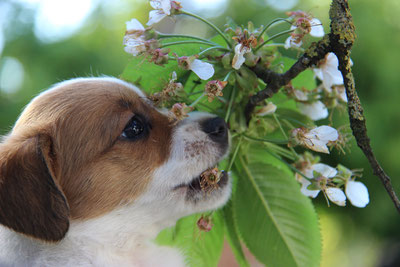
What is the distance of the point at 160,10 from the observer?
4.42ft

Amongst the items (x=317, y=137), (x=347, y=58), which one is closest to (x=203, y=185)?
(x=317, y=137)

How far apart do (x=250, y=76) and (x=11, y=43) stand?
5.61m

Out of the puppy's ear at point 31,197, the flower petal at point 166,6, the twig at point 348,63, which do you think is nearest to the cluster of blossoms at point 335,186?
the twig at point 348,63

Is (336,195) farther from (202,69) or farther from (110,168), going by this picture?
(110,168)

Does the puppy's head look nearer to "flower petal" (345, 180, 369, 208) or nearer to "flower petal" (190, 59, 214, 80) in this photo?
"flower petal" (190, 59, 214, 80)

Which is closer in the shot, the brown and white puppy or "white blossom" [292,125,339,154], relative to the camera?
"white blossom" [292,125,339,154]

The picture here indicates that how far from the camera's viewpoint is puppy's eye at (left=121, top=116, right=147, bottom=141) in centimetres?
157

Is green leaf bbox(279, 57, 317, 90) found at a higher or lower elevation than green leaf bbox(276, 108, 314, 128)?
higher

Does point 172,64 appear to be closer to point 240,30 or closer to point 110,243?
point 240,30

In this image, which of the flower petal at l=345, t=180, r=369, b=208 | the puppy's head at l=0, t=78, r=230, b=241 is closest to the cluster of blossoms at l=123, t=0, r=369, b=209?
the flower petal at l=345, t=180, r=369, b=208

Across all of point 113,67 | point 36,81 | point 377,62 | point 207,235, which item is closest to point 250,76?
point 207,235

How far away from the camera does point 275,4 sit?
455cm

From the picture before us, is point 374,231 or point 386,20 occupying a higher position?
point 386,20

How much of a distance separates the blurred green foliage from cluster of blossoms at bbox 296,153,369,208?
5.08 ft
